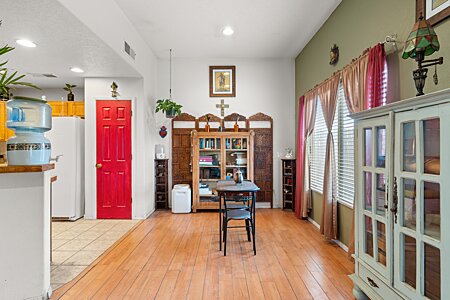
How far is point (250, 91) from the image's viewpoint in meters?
6.21

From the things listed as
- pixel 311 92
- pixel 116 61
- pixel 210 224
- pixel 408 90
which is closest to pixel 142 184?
pixel 210 224

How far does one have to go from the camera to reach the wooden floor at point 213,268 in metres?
2.60

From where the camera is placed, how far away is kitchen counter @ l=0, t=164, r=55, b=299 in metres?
2.37

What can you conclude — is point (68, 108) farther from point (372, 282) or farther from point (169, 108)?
point (372, 282)

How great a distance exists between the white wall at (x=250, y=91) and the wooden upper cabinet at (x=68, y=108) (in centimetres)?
154

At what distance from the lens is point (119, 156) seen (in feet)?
17.4

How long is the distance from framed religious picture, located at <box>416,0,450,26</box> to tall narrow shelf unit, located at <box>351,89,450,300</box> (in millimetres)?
771

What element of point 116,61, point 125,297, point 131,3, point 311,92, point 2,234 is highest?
point 131,3

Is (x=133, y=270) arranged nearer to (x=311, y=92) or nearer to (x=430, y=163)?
(x=430, y=163)

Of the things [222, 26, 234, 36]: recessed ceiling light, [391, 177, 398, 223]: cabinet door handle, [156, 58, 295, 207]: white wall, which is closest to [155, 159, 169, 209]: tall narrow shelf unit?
[156, 58, 295, 207]: white wall

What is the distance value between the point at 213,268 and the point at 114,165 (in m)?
3.04

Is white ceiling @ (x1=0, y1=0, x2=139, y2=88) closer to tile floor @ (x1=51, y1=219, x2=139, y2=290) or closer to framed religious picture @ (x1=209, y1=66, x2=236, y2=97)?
framed religious picture @ (x1=209, y1=66, x2=236, y2=97)

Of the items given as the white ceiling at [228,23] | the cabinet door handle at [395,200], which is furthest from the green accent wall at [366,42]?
the cabinet door handle at [395,200]

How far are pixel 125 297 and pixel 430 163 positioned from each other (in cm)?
249
